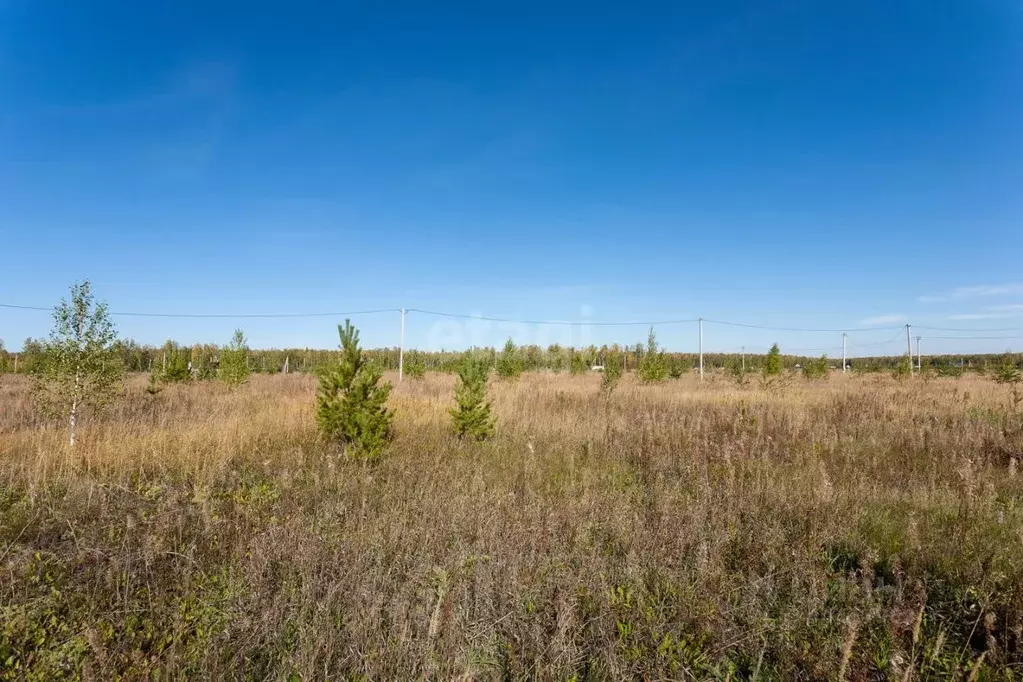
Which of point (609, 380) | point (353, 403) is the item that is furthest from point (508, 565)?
point (609, 380)

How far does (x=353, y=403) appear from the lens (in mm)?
7789

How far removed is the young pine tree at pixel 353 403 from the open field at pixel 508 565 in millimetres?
479

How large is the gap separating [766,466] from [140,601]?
704 centimetres

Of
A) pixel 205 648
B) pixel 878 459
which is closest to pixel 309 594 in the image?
pixel 205 648

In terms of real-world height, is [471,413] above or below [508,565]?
above

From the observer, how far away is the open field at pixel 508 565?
8.37ft

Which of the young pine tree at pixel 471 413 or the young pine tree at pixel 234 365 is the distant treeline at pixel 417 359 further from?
the young pine tree at pixel 471 413

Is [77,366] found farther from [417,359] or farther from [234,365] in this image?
[417,359]

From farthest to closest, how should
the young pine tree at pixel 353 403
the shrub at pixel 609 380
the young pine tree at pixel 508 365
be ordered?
the young pine tree at pixel 508 365, the shrub at pixel 609 380, the young pine tree at pixel 353 403

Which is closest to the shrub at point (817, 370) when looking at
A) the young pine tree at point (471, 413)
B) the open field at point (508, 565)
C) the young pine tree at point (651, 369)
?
the young pine tree at point (651, 369)

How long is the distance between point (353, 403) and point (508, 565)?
5096mm

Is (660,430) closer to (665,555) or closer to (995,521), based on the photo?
(995,521)

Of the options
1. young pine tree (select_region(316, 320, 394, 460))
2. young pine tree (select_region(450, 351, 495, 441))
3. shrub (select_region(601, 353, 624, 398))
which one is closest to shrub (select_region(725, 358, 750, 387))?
shrub (select_region(601, 353, 624, 398))

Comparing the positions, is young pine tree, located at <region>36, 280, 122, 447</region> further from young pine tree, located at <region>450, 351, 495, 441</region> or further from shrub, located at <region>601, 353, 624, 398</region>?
shrub, located at <region>601, 353, 624, 398</region>
